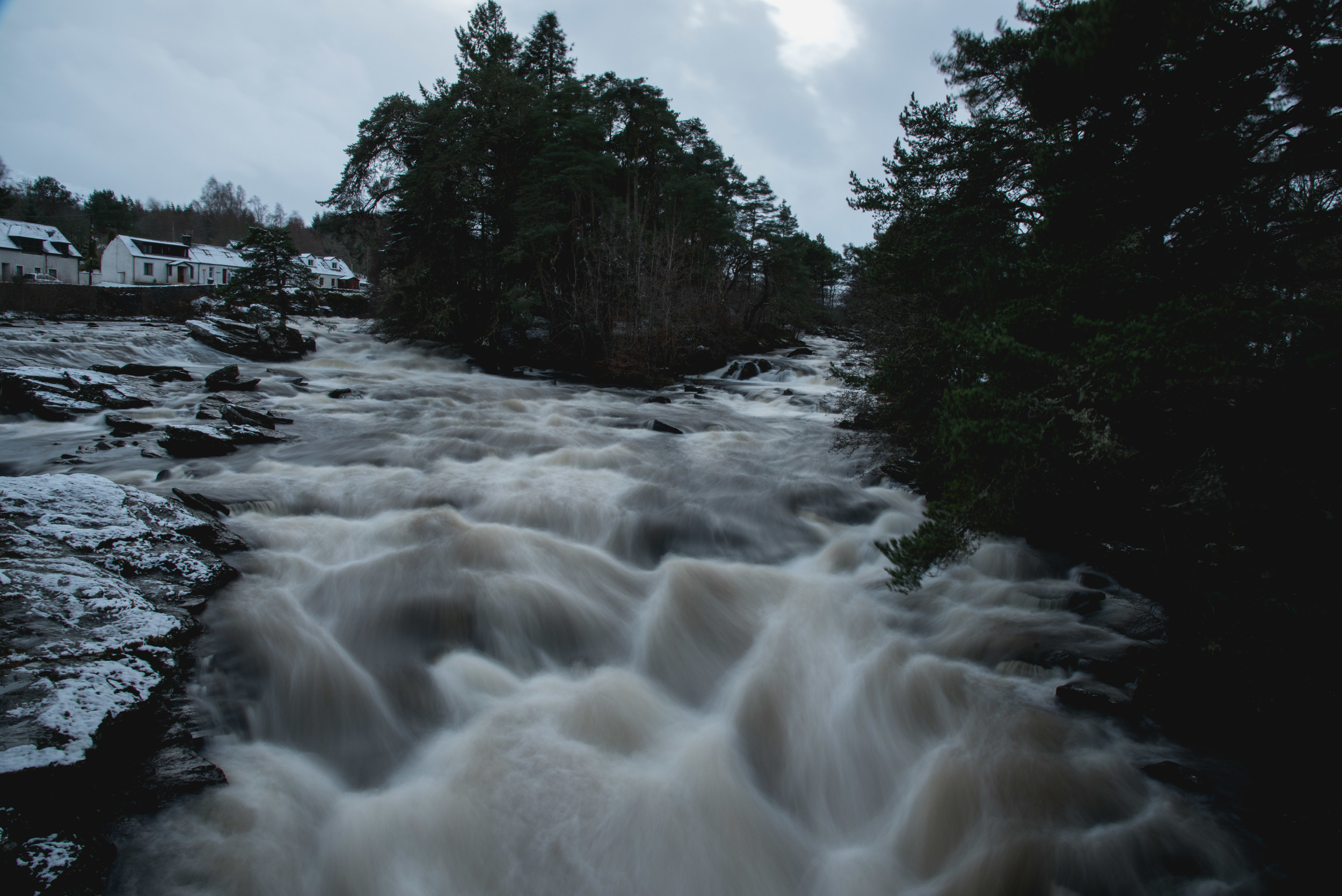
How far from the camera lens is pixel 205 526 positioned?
17.9 ft

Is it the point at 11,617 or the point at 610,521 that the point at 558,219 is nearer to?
the point at 610,521

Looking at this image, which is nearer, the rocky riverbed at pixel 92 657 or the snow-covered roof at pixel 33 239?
the rocky riverbed at pixel 92 657

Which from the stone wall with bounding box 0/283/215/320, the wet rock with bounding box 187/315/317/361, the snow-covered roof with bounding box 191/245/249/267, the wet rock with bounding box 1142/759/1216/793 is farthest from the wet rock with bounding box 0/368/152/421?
the snow-covered roof with bounding box 191/245/249/267

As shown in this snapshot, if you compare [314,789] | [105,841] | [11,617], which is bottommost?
[314,789]

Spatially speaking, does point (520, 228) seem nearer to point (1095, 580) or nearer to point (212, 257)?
point (1095, 580)

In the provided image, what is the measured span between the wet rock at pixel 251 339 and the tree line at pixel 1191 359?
799 inches

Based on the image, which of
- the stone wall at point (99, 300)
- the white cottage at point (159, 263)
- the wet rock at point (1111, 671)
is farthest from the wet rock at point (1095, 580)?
the white cottage at point (159, 263)

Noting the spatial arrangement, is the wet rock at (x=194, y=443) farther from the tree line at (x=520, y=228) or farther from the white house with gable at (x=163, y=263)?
the white house with gable at (x=163, y=263)

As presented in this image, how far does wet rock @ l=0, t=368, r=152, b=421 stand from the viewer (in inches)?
417


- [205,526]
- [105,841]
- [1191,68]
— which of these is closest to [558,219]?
[205,526]

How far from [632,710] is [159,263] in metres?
74.6

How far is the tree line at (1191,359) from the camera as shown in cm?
301

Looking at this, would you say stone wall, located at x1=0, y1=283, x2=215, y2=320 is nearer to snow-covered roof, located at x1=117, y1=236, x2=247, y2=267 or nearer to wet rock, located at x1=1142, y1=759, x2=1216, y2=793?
snow-covered roof, located at x1=117, y1=236, x2=247, y2=267

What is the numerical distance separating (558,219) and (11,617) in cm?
2012
